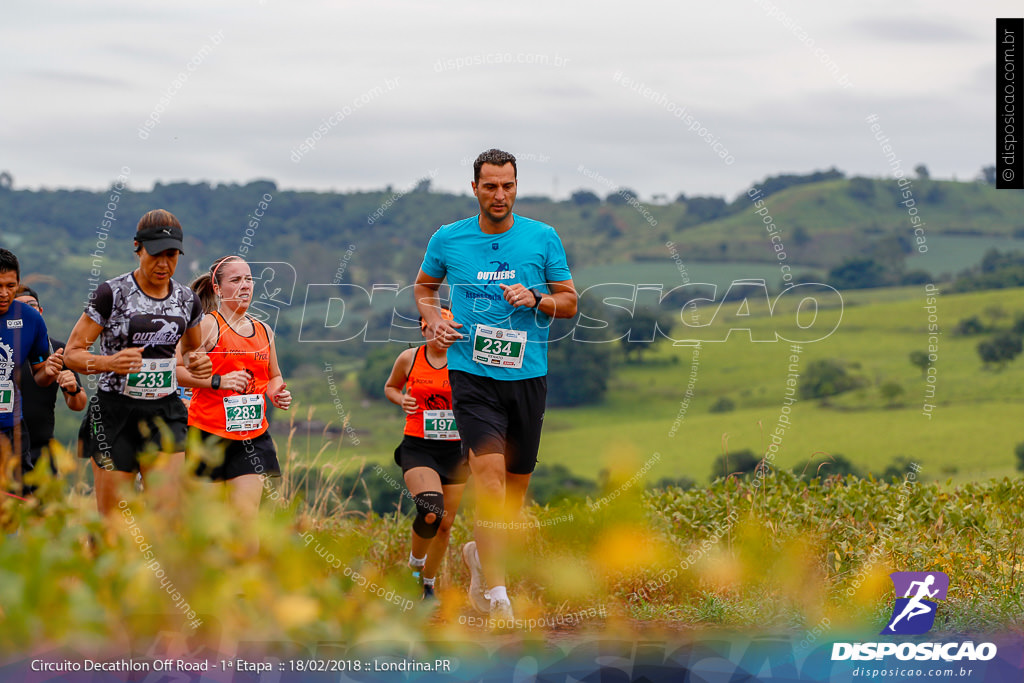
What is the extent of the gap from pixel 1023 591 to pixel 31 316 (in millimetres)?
5174

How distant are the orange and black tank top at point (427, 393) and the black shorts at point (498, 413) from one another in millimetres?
751

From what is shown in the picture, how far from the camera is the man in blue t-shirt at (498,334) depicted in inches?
209

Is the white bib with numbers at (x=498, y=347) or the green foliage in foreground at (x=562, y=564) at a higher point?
the white bib with numbers at (x=498, y=347)

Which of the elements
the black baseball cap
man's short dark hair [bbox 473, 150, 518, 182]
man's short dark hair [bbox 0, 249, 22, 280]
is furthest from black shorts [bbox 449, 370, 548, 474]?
man's short dark hair [bbox 0, 249, 22, 280]

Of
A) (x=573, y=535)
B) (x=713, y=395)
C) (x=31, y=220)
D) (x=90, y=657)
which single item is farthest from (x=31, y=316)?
(x=713, y=395)

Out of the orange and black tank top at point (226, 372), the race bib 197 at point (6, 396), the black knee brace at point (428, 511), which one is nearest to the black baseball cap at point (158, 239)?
the orange and black tank top at point (226, 372)

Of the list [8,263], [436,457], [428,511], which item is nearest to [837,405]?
[436,457]

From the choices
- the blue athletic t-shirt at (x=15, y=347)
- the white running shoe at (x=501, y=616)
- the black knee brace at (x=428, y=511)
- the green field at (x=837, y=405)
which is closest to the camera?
the white running shoe at (x=501, y=616)

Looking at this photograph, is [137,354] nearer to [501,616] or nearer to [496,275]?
[496,275]

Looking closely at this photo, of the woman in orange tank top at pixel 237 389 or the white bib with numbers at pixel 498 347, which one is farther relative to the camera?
the woman in orange tank top at pixel 237 389

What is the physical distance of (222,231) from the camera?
87.7ft

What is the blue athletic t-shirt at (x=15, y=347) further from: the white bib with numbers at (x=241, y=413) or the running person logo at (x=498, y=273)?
the running person logo at (x=498, y=273)

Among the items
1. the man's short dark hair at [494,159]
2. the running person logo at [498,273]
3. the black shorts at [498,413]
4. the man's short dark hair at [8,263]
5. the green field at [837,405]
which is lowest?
the green field at [837,405]

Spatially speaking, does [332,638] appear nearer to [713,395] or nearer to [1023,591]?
[1023,591]
